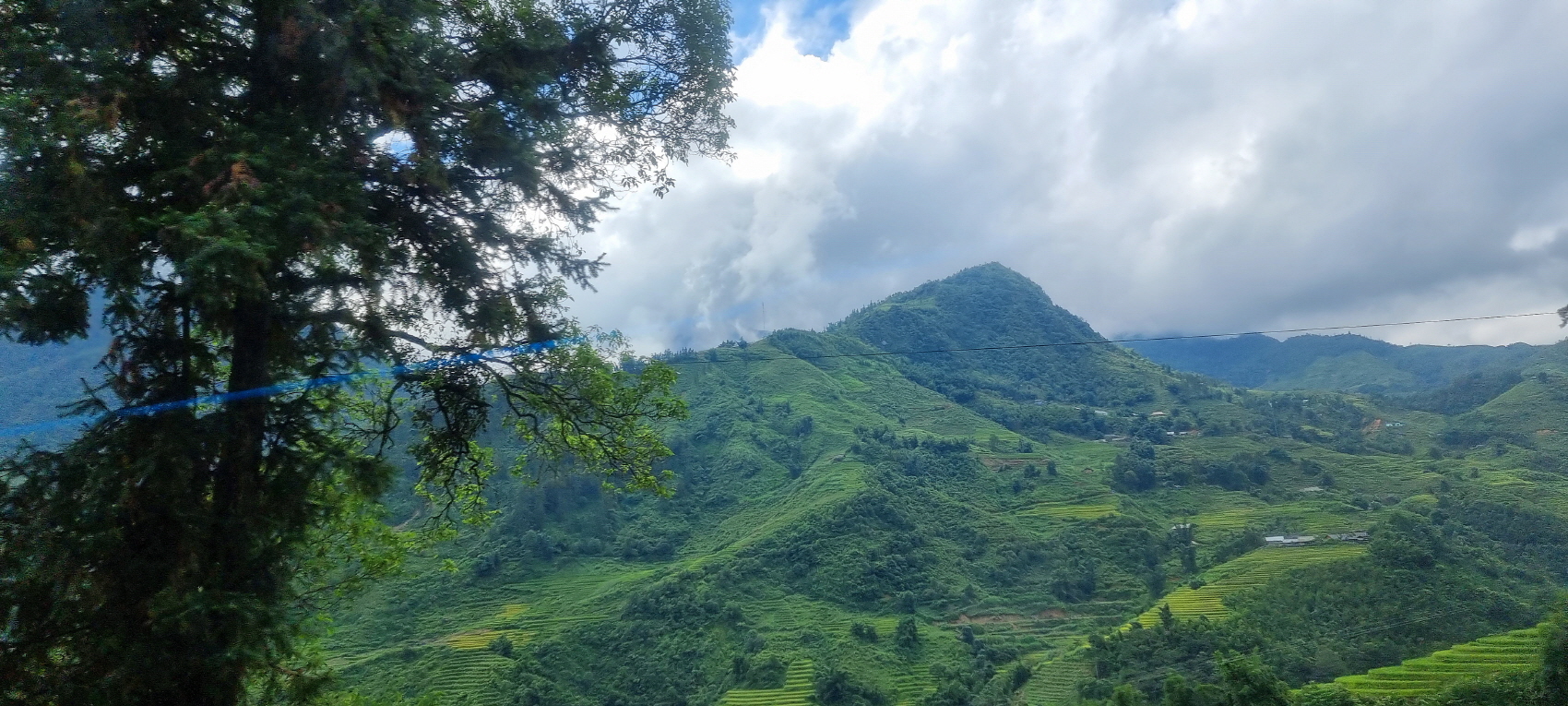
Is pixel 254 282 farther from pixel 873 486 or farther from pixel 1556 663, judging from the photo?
pixel 873 486

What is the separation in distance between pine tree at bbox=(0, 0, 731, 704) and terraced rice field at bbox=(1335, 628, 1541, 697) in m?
27.1

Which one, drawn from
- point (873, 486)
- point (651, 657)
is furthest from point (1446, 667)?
point (873, 486)

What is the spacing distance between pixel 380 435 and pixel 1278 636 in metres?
36.1

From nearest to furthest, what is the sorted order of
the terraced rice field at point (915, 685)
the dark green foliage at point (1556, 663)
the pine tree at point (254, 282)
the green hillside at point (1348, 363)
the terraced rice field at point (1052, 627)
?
1. the pine tree at point (254, 282)
2. the dark green foliage at point (1556, 663)
3. the terraced rice field at point (915, 685)
4. the terraced rice field at point (1052, 627)
5. the green hillside at point (1348, 363)

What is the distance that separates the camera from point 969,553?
5453 cm

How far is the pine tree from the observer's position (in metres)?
4.52

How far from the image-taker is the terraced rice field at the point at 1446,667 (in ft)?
79.8

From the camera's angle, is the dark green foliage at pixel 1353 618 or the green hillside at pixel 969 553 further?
the green hillside at pixel 969 553

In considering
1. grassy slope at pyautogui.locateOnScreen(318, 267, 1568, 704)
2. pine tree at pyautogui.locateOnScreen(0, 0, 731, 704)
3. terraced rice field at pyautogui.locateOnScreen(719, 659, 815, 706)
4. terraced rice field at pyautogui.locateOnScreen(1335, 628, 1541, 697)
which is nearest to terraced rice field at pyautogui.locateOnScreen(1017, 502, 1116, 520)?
grassy slope at pyautogui.locateOnScreen(318, 267, 1568, 704)

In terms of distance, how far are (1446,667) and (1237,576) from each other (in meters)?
15.8

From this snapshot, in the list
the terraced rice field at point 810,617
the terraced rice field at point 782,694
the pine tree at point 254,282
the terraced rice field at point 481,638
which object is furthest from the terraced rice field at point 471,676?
the pine tree at point 254,282

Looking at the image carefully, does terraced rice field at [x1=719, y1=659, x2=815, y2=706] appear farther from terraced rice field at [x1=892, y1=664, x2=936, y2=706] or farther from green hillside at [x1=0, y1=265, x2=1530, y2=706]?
terraced rice field at [x1=892, y1=664, x2=936, y2=706]

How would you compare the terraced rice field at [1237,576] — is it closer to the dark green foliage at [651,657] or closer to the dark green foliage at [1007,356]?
the dark green foliage at [651,657]

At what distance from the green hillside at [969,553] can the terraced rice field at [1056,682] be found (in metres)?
0.23
